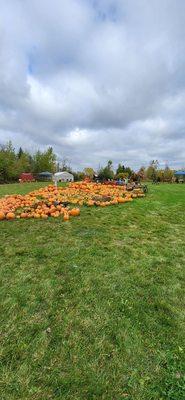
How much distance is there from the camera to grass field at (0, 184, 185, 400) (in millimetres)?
2523

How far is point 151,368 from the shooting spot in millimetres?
2693

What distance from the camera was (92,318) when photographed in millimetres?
3348

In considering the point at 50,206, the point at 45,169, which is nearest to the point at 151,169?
the point at 45,169

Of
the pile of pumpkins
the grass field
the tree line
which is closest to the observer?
the grass field

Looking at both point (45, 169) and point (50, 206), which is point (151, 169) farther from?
point (50, 206)

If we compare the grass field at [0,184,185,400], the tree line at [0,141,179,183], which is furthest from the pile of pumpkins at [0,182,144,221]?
the tree line at [0,141,179,183]

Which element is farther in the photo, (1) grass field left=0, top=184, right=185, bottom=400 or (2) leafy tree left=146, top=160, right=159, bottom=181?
(2) leafy tree left=146, top=160, right=159, bottom=181

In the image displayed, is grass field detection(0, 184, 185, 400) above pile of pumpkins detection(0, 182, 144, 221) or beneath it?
beneath

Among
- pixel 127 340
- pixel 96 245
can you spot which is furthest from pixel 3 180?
pixel 127 340

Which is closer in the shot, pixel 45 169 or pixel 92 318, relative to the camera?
pixel 92 318

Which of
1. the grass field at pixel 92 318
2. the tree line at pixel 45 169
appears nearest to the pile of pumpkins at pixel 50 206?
the grass field at pixel 92 318

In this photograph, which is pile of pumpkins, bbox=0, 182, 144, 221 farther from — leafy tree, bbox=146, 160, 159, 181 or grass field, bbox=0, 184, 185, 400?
leafy tree, bbox=146, 160, 159, 181

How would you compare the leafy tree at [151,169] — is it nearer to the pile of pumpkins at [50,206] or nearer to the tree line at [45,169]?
the tree line at [45,169]

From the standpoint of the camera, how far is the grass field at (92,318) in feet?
8.28
